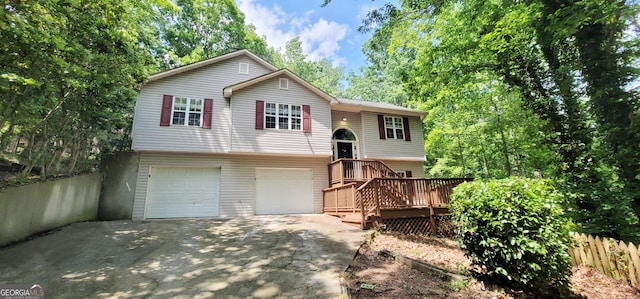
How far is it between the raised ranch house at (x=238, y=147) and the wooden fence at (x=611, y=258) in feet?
16.4

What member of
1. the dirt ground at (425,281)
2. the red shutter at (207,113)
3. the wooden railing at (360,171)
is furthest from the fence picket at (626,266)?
the red shutter at (207,113)

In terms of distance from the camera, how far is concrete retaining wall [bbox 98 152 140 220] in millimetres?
9242

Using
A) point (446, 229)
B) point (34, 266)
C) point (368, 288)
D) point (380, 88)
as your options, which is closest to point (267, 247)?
→ point (368, 288)

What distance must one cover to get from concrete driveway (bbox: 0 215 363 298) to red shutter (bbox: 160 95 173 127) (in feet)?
13.9

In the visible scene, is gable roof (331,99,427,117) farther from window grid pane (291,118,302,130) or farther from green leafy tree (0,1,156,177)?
green leafy tree (0,1,156,177)

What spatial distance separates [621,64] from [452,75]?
4450 millimetres

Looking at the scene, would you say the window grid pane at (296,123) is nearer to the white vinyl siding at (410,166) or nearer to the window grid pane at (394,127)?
the window grid pane at (394,127)

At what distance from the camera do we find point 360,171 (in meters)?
10.7

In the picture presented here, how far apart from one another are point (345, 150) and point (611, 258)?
30.7 ft

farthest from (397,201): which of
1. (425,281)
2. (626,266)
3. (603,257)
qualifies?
(626,266)

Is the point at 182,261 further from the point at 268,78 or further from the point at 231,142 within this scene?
the point at 268,78

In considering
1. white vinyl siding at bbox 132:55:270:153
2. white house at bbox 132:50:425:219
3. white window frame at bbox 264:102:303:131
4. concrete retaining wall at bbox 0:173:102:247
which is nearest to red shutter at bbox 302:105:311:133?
white house at bbox 132:50:425:219

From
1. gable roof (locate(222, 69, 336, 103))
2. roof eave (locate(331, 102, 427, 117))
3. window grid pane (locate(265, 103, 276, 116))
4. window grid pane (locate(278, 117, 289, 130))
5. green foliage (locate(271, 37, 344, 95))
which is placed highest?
green foliage (locate(271, 37, 344, 95))

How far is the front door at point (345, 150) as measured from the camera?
41.8 ft
